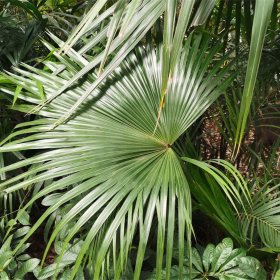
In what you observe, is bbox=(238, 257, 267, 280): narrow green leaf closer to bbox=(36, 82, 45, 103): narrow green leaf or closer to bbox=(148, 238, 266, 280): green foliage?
bbox=(148, 238, 266, 280): green foliage

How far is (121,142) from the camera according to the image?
836mm

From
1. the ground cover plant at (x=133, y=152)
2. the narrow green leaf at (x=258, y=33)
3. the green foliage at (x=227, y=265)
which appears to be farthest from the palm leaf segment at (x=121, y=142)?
the narrow green leaf at (x=258, y=33)

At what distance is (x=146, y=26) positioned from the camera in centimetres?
76

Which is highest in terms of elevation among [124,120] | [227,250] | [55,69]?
[55,69]

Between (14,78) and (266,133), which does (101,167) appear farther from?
(266,133)

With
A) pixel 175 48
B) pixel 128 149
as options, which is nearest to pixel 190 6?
pixel 175 48

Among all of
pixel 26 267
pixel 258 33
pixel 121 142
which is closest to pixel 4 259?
pixel 26 267

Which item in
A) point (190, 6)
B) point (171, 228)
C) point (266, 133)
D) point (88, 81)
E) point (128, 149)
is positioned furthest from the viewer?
point (266, 133)

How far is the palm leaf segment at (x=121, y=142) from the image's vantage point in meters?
0.72

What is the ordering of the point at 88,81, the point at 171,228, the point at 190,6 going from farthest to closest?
1. the point at 88,81
2. the point at 171,228
3. the point at 190,6

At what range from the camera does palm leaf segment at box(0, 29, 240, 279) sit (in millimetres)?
723

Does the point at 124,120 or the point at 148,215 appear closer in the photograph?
the point at 148,215

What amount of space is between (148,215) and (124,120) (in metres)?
0.33

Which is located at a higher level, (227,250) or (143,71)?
(143,71)
